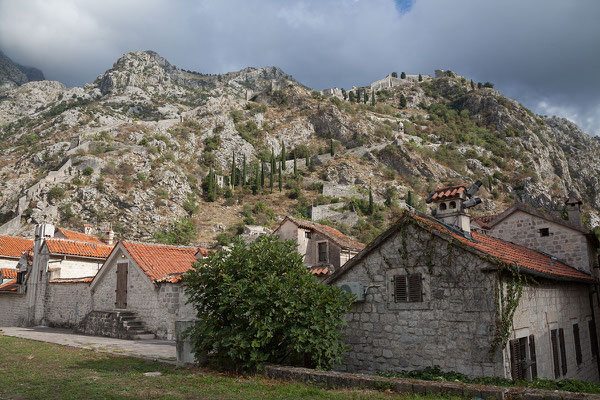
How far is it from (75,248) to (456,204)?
24161mm

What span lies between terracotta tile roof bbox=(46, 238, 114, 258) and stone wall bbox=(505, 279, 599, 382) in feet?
82.9

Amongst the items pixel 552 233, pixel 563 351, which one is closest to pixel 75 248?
pixel 563 351

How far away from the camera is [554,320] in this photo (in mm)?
11992

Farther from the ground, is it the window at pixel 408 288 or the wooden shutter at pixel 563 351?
the window at pixel 408 288

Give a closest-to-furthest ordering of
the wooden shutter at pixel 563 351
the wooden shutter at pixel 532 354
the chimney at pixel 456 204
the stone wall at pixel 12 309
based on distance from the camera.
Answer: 1. the wooden shutter at pixel 532 354
2. the wooden shutter at pixel 563 351
3. the chimney at pixel 456 204
4. the stone wall at pixel 12 309

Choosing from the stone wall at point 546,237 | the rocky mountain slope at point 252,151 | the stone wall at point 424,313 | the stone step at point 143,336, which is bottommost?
the stone step at point 143,336

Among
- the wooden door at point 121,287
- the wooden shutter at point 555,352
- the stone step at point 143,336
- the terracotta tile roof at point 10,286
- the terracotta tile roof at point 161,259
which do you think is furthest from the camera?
the terracotta tile roof at point 10,286

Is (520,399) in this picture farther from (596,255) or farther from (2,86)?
(2,86)

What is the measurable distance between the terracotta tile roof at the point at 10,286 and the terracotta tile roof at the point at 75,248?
4790mm

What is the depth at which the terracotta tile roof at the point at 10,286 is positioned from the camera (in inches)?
1045

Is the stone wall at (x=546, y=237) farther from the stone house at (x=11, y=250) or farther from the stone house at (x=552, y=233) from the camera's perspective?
the stone house at (x=11, y=250)

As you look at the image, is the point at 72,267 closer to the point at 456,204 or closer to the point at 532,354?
the point at 456,204

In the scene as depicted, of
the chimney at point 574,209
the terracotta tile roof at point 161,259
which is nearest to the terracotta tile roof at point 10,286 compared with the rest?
the terracotta tile roof at point 161,259

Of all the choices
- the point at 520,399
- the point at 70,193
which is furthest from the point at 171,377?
the point at 70,193
